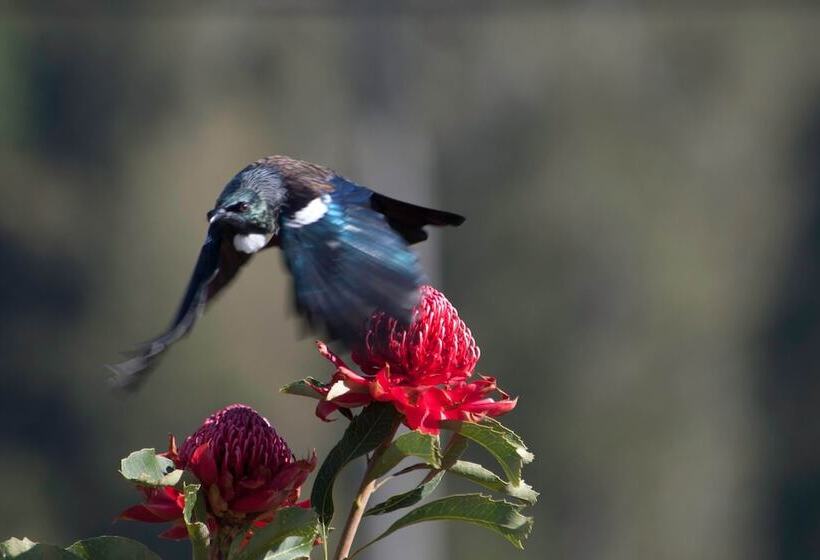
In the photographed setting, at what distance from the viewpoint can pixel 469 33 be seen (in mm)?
17047

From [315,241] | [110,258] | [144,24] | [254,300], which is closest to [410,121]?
[254,300]

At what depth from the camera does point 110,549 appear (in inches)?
61.0

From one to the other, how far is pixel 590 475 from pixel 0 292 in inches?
255

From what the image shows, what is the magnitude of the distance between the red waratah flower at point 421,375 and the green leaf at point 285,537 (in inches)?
5.7

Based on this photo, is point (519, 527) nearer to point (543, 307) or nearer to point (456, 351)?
point (456, 351)

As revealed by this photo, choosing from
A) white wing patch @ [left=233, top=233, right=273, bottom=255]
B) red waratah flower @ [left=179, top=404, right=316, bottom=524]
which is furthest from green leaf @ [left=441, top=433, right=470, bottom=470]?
white wing patch @ [left=233, top=233, right=273, bottom=255]

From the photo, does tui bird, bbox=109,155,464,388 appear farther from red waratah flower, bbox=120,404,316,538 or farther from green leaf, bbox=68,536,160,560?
green leaf, bbox=68,536,160,560

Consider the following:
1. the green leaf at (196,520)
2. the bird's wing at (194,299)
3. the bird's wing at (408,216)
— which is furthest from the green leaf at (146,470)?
the bird's wing at (408,216)

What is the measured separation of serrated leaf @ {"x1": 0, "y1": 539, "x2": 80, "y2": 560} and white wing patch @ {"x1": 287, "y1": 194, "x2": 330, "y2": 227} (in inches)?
37.6

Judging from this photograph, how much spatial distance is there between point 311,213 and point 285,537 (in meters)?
0.92

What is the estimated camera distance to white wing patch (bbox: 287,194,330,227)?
237 centimetres

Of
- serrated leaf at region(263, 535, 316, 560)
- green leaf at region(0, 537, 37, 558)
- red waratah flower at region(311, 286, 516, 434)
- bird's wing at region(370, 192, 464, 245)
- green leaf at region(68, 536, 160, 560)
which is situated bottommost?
green leaf at region(68, 536, 160, 560)

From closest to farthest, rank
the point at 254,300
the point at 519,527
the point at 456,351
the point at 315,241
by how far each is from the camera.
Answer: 1. the point at 519,527
2. the point at 456,351
3. the point at 315,241
4. the point at 254,300

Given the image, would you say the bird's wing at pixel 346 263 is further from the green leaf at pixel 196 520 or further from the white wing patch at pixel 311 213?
the green leaf at pixel 196 520
